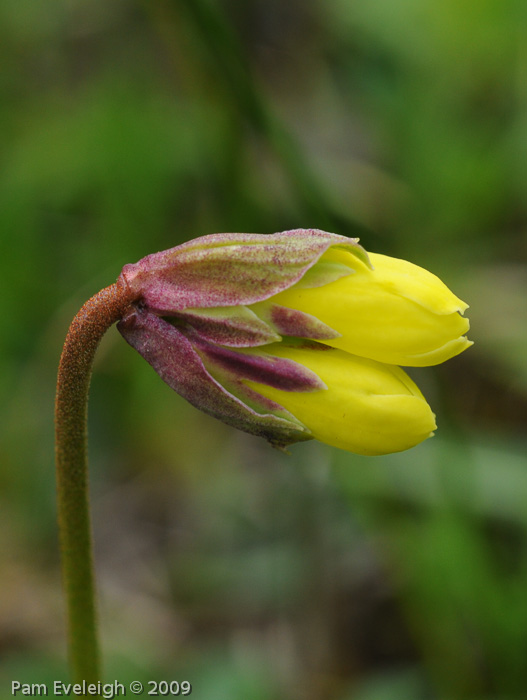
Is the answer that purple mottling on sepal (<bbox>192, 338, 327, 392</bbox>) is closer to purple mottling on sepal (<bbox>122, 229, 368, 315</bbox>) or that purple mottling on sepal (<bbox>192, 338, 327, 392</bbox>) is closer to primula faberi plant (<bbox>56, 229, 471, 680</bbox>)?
primula faberi plant (<bbox>56, 229, 471, 680</bbox>)

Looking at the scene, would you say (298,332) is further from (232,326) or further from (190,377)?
(190,377)

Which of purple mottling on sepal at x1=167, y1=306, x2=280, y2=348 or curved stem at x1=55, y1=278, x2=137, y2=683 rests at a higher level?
purple mottling on sepal at x1=167, y1=306, x2=280, y2=348

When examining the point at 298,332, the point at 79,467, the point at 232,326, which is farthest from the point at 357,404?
the point at 79,467

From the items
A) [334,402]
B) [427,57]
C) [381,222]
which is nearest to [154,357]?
[334,402]

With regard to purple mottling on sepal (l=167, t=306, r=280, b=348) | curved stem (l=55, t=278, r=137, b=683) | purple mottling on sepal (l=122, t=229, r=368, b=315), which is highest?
purple mottling on sepal (l=122, t=229, r=368, b=315)

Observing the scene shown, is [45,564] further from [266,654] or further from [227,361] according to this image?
[227,361]

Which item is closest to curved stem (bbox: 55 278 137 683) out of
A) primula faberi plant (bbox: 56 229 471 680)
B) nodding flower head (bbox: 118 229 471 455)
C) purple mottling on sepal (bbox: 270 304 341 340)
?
primula faberi plant (bbox: 56 229 471 680)
